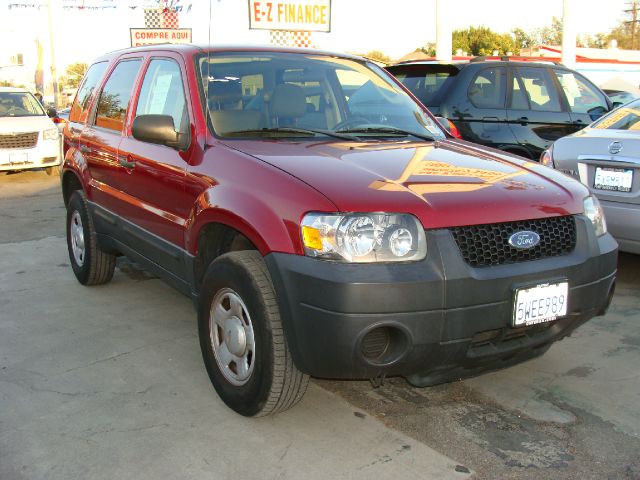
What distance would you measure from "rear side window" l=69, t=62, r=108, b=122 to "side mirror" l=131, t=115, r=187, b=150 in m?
1.79

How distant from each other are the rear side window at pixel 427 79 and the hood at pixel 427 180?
13.0 ft

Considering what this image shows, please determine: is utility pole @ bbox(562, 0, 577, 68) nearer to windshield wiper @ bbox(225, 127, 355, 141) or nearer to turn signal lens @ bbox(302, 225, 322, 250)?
windshield wiper @ bbox(225, 127, 355, 141)

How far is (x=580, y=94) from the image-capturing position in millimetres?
8109

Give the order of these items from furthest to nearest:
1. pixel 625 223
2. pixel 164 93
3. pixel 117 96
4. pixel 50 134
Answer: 1. pixel 50 134
2. pixel 625 223
3. pixel 117 96
4. pixel 164 93

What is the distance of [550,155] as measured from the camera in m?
5.56

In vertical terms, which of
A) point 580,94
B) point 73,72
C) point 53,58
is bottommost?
point 580,94

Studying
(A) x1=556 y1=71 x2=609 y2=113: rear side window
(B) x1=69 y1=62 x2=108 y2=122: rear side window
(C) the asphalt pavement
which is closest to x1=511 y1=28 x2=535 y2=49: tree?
(A) x1=556 y1=71 x2=609 y2=113: rear side window

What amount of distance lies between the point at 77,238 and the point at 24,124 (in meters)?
7.73

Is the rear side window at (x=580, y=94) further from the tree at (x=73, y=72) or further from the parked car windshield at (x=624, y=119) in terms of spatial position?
the tree at (x=73, y=72)

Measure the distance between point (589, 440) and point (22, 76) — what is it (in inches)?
2502

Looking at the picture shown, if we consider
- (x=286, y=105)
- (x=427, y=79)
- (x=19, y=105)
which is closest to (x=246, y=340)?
(x=286, y=105)

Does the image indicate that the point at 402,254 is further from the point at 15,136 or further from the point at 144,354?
the point at 15,136

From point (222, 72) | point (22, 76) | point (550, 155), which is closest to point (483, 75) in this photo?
point (550, 155)

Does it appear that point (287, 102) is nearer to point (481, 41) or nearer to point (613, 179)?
point (613, 179)
